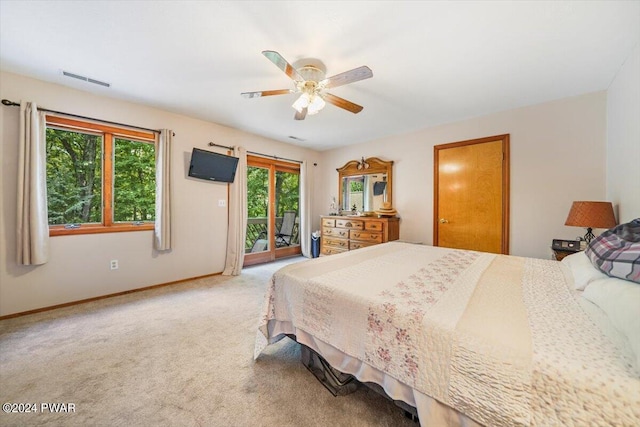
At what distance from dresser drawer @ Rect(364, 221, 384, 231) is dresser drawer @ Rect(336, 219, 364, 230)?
10 cm

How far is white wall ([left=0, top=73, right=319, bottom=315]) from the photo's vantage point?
7.84 feet

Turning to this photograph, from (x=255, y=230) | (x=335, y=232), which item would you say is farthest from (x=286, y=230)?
(x=335, y=232)

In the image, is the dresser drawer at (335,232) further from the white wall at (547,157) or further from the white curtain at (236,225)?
the white wall at (547,157)

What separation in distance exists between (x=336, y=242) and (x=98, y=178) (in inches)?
144

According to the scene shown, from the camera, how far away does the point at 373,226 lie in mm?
4117

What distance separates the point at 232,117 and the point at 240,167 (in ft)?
2.76

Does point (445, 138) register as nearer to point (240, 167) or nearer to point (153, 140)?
point (240, 167)

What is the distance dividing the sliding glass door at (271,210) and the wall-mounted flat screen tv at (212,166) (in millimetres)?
549

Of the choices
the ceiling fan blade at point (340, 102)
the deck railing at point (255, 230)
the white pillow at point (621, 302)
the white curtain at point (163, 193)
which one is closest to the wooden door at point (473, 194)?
the ceiling fan blade at point (340, 102)

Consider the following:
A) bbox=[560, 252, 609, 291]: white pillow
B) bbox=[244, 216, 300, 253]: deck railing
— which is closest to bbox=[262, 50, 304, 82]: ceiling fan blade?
bbox=[560, 252, 609, 291]: white pillow

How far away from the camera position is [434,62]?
212 cm

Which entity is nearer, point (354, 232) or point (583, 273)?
point (583, 273)

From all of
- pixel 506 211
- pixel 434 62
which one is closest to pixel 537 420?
pixel 434 62

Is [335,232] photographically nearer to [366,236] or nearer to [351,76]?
[366,236]
